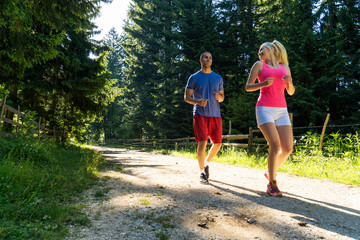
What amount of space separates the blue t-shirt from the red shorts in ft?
0.29

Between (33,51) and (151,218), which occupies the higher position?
(33,51)

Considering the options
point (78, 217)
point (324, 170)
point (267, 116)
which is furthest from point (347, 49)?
point (78, 217)

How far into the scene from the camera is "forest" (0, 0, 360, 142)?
6.02 m

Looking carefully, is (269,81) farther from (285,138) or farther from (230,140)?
(230,140)

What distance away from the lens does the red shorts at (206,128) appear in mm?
4043

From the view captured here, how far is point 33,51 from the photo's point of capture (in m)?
5.93

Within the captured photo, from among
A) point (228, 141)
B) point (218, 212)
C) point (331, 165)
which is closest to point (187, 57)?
point (228, 141)

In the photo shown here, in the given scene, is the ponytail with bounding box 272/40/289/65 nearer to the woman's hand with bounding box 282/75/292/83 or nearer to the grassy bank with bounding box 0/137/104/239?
the woman's hand with bounding box 282/75/292/83

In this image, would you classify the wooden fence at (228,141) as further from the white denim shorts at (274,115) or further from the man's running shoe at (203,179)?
the white denim shorts at (274,115)

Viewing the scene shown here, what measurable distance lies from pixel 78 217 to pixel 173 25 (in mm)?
24329

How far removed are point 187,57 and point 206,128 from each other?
1526 centimetres

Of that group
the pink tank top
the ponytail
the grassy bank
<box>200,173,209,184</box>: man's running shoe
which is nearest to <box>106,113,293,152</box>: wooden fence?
the ponytail

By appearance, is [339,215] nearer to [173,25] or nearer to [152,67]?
[173,25]

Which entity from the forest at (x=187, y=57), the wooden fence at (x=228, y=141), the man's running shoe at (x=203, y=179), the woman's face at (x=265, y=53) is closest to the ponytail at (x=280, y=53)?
the woman's face at (x=265, y=53)
